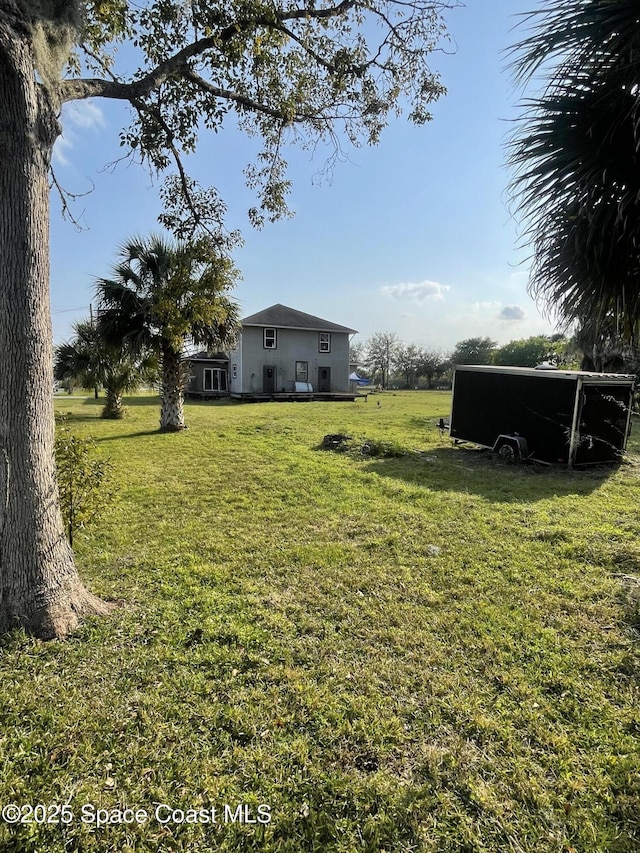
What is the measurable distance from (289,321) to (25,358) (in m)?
26.9

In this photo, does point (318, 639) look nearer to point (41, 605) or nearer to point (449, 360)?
point (41, 605)

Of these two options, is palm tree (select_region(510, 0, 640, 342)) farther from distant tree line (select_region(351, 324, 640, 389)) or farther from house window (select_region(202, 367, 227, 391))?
distant tree line (select_region(351, 324, 640, 389))

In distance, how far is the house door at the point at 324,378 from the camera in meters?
30.3

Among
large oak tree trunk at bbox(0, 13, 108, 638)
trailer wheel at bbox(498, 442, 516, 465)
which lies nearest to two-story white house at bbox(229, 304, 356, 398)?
trailer wheel at bbox(498, 442, 516, 465)

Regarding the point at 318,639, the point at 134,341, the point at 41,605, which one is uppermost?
the point at 134,341

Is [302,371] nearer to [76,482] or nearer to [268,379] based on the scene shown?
[268,379]

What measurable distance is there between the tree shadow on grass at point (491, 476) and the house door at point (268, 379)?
62.5 feet

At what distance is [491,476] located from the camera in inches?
330

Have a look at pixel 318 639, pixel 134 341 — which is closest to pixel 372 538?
pixel 318 639

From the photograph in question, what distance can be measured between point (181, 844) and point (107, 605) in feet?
6.93

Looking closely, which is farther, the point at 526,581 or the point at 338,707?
the point at 526,581

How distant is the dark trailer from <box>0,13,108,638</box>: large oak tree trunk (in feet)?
29.4

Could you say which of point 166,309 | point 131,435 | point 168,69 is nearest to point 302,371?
point 131,435

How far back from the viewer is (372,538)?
16.7ft
